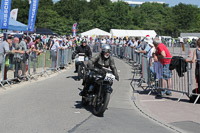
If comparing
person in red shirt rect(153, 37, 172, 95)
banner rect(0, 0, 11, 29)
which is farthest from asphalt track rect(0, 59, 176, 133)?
banner rect(0, 0, 11, 29)

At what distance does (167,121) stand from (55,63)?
12.5 metres

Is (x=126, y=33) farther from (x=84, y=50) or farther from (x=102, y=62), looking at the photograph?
(x=102, y=62)

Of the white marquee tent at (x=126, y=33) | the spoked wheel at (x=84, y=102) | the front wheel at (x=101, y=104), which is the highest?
the white marquee tent at (x=126, y=33)

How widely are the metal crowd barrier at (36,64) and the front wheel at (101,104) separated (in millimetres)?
5563

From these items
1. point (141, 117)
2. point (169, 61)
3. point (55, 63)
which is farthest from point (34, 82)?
point (141, 117)

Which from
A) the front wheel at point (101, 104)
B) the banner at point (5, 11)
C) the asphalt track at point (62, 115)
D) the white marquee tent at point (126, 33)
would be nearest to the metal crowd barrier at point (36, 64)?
the asphalt track at point (62, 115)

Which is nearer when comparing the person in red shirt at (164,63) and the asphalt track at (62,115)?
the asphalt track at (62,115)

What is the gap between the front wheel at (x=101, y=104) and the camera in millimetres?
8078

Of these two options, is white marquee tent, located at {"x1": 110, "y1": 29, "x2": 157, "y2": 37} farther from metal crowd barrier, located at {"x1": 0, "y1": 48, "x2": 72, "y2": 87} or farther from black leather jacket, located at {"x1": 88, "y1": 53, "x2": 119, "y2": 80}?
black leather jacket, located at {"x1": 88, "y1": 53, "x2": 119, "y2": 80}

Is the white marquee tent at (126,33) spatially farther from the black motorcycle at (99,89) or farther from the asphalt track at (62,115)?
the black motorcycle at (99,89)

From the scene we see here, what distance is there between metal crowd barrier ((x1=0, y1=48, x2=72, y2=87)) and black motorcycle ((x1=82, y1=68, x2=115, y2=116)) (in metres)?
5.21

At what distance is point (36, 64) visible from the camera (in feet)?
54.3

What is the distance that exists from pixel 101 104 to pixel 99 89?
45cm

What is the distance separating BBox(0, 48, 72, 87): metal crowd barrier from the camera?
13.3 m
